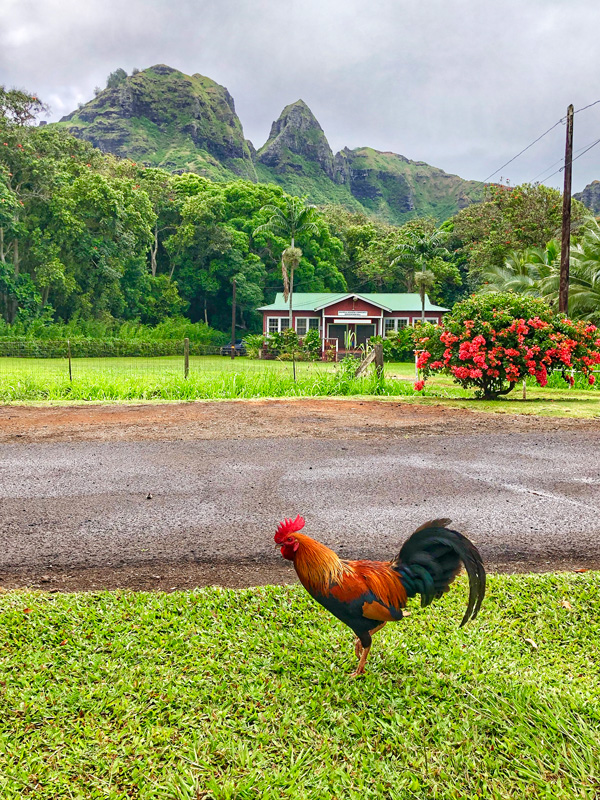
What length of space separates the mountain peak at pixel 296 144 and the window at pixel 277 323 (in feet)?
342

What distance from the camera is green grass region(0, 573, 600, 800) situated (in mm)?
2080

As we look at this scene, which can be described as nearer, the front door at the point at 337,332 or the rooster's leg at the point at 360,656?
the rooster's leg at the point at 360,656

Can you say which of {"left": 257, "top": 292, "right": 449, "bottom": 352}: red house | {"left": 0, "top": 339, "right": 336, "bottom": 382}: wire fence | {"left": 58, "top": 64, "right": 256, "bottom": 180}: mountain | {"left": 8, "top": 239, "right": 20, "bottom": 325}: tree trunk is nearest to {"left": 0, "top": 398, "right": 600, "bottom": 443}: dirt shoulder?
{"left": 0, "top": 339, "right": 336, "bottom": 382}: wire fence

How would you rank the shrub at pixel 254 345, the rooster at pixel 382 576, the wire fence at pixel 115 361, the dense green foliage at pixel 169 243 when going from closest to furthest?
1. the rooster at pixel 382 576
2. the wire fence at pixel 115 361
3. the dense green foliage at pixel 169 243
4. the shrub at pixel 254 345

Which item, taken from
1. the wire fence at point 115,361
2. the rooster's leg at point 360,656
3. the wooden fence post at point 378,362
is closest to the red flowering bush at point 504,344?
the wooden fence post at point 378,362

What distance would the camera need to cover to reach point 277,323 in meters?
43.3

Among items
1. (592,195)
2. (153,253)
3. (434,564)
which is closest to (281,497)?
(434,564)

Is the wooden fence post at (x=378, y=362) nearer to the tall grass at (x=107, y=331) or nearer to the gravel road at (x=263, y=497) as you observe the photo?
the gravel road at (x=263, y=497)

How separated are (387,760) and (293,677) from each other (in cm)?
59

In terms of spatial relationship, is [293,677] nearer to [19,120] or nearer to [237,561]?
[237,561]

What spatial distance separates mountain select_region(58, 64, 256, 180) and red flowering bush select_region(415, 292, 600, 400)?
9962 centimetres

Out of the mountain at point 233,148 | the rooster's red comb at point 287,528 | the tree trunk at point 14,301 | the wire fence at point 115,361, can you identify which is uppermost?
the mountain at point 233,148

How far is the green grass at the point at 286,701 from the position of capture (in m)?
2.08

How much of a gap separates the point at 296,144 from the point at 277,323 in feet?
381
